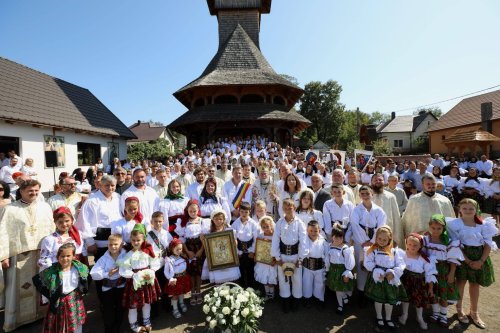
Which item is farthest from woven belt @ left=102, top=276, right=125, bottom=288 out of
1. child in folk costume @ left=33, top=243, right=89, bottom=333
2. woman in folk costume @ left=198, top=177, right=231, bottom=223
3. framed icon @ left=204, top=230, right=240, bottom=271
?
woman in folk costume @ left=198, top=177, right=231, bottom=223

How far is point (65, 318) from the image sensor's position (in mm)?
3271

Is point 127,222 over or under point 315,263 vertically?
over

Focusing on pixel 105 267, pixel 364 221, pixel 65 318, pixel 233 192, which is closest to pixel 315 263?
pixel 364 221

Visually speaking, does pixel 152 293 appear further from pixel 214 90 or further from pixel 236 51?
pixel 236 51

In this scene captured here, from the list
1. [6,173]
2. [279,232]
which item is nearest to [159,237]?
[279,232]

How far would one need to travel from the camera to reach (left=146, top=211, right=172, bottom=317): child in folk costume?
397 cm

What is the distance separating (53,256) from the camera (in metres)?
3.48

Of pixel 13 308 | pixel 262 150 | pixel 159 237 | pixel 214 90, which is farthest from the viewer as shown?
pixel 214 90

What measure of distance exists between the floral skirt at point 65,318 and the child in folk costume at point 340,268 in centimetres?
350

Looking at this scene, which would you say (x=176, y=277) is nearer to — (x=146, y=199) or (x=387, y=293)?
(x=146, y=199)

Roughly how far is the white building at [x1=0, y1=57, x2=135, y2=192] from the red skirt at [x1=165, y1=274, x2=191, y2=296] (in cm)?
815

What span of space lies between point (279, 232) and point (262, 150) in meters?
12.7

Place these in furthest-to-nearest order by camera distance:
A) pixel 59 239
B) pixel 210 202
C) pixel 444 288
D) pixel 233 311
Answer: pixel 210 202 < pixel 444 288 < pixel 59 239 < pixel 233 311

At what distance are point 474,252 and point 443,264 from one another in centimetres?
47
